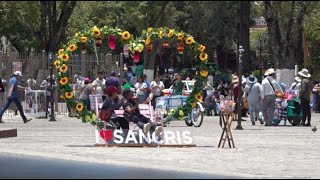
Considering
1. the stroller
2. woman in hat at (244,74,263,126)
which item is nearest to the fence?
the stroller

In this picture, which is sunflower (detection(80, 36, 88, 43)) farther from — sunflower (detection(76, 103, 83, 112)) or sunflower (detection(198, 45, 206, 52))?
sunflower (detection(198, 45, 206, 52))

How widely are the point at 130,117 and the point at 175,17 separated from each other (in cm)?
818

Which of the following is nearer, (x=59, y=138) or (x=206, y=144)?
(x=206, y=144)

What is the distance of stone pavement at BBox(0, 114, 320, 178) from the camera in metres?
16.4

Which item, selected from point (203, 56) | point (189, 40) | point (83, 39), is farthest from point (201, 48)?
point (83, 39)

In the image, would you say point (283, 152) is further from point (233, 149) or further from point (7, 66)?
point (7, 66)

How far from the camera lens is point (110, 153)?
19438 mm

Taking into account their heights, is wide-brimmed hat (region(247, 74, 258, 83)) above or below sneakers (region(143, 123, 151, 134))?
above

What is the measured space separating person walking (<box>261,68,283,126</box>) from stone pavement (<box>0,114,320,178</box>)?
80.5 inches

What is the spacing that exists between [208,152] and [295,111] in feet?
39.1

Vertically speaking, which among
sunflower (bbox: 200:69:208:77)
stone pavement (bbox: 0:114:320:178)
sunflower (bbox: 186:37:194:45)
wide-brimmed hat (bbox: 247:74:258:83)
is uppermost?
sunflower (bbox: 186:37:194:45)

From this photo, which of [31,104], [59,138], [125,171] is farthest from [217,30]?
[31,104]

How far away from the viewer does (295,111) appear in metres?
31.1

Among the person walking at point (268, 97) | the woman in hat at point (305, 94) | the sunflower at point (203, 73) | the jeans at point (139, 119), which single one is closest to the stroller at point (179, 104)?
the person walking at point (268, 97)
